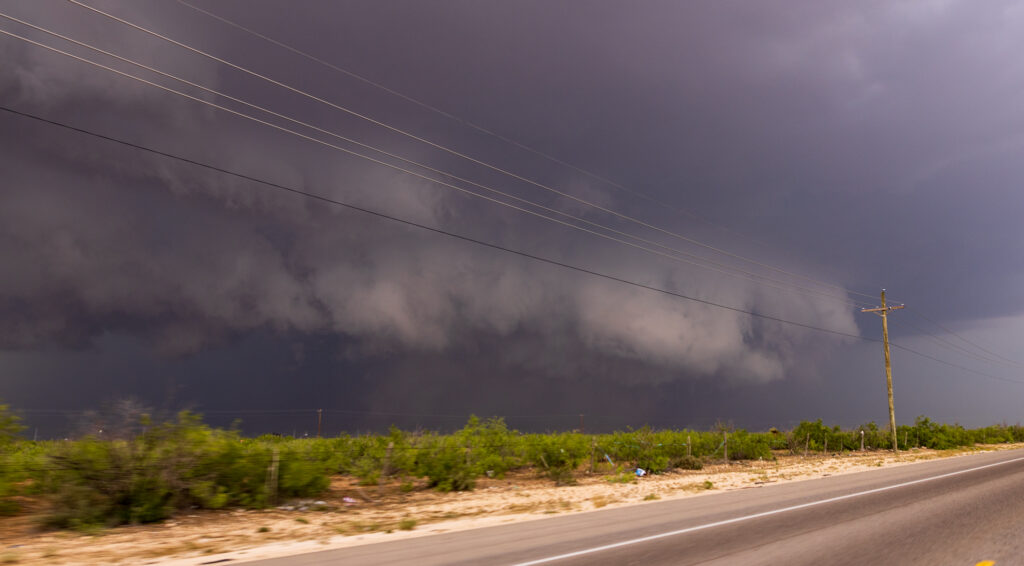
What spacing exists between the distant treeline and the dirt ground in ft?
1.65

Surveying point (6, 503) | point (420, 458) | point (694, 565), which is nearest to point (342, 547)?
point (694, 565)

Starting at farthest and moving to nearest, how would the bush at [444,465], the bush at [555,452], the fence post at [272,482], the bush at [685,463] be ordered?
the bush at [685,463] < the bush at [555,452] < the bush at [444,465] < the fence post at [272,482]

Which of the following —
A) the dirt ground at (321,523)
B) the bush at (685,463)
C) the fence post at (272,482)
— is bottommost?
the bush at (685,463)

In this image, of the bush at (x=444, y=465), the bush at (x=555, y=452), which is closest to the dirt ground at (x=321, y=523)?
the bush at (x=444, y=465)

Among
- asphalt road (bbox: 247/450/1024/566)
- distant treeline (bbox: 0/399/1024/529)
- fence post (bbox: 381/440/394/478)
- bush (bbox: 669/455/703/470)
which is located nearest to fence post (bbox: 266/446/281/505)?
distant treeline (bbox: 0/399/1024/529)

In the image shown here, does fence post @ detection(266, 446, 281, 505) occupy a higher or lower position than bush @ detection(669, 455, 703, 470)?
higher

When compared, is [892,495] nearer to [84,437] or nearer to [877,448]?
[84,437]

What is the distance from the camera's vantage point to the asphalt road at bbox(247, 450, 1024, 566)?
7.51m

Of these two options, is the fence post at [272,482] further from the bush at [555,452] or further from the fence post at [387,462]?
the bush at [555,452]

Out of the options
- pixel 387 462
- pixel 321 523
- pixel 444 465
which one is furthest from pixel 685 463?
pixel 321 523

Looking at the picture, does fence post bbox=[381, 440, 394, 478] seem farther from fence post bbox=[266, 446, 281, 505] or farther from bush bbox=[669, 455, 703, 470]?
bush bbox=[669, 455, 703, 470]

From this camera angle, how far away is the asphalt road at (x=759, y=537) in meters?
7.51

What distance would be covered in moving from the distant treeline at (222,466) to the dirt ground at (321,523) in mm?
503

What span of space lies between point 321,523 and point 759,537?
9817 millimetres
